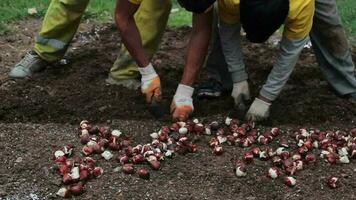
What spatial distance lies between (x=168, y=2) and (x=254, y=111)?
1035mm

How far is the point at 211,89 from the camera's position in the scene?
4629 mm

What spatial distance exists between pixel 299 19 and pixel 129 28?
3.31ft

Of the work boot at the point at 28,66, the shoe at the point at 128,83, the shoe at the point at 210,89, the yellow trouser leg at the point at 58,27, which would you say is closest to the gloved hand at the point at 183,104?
the shoe at the point at 210,89

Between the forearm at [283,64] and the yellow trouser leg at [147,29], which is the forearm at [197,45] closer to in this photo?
the forearm at [283,64]

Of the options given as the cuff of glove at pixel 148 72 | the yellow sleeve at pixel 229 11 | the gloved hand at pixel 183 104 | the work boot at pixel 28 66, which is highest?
the yellow sleeve at pixel 229 11

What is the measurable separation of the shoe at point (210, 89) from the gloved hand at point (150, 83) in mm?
439

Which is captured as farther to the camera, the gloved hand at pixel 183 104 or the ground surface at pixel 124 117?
the gloved hand at pixel 183 104

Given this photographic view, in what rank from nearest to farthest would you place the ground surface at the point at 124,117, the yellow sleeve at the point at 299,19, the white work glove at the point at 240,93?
the ground surface at the point at 124,117
the yellow sleeve at the point at 299,19
the white work glove at the point at 240,93

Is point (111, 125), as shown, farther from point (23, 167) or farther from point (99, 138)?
point (23, 167)

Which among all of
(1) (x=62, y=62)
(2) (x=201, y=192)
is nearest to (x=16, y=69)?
(1) (x=62, y=62)

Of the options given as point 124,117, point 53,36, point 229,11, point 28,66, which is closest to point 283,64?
point 229,11

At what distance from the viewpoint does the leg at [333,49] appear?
14.5 ft

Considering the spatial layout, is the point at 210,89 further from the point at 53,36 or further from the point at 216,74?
the point at 53,36

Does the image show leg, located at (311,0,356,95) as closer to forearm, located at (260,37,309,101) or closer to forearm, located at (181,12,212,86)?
forearm, located at (260,37,309,101)
